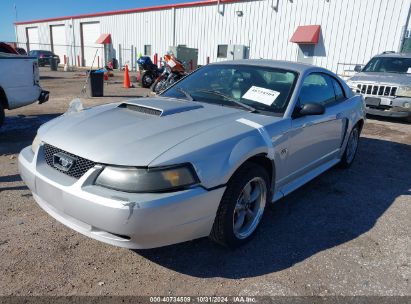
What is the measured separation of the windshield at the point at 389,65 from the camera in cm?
949

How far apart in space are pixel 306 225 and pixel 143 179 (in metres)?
1.96

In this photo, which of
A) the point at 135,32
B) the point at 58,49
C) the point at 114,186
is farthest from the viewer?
the point at 58,49

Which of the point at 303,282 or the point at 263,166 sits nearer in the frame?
the point at 303,282

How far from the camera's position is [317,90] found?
3.98 m

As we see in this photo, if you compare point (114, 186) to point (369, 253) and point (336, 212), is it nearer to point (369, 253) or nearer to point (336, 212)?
point (369, 253)

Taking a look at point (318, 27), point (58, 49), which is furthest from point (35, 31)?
point (318, 27)

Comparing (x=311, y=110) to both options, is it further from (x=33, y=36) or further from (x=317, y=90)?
(x=33, y=36)

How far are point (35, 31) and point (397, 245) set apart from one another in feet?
154

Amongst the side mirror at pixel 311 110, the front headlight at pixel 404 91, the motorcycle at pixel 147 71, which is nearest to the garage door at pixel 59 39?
the motorcycle at pixel 147 71

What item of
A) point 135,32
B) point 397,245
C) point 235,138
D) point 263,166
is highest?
point 135,32

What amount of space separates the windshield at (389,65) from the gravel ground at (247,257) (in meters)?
6.91

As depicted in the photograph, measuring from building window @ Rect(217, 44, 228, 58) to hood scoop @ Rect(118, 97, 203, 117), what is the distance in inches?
786

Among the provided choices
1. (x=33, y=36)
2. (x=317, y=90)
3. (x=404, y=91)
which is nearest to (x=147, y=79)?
(x=404, y=91)

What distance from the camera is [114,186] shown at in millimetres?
2164
